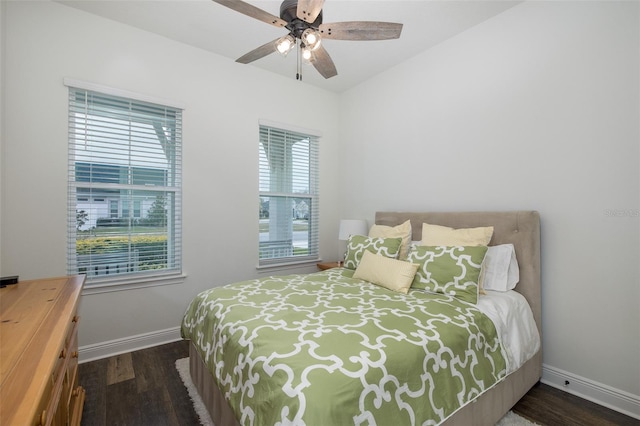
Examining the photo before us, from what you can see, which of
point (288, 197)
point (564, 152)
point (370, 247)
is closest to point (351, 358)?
point (370, 247)

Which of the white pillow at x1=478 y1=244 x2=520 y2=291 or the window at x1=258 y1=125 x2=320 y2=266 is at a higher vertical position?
the window at x1=258 y1=125 x2=320 y2=266

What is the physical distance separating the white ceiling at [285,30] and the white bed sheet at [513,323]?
2.27m

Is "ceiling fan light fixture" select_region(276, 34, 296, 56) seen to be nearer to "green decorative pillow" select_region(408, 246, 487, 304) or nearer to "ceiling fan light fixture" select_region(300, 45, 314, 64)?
"ceiling fan light fixture" select_region(300, 45, 314, 64)

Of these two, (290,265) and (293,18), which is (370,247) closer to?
(290,265)

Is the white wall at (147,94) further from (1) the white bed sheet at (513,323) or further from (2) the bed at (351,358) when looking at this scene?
(1) the white bed sheet at (513,323)

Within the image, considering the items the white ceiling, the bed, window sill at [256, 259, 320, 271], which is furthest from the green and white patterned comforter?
the white ceiling

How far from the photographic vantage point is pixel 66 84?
7.61ft

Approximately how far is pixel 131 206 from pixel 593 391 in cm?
384

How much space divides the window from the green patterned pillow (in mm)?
1104

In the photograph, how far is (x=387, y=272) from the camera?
2186 millimetres

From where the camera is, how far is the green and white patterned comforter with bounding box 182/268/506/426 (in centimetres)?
104

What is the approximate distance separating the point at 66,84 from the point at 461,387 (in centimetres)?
340

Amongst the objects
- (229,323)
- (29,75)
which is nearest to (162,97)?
Result: (29,75)

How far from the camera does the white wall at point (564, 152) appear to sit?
1843 mm
